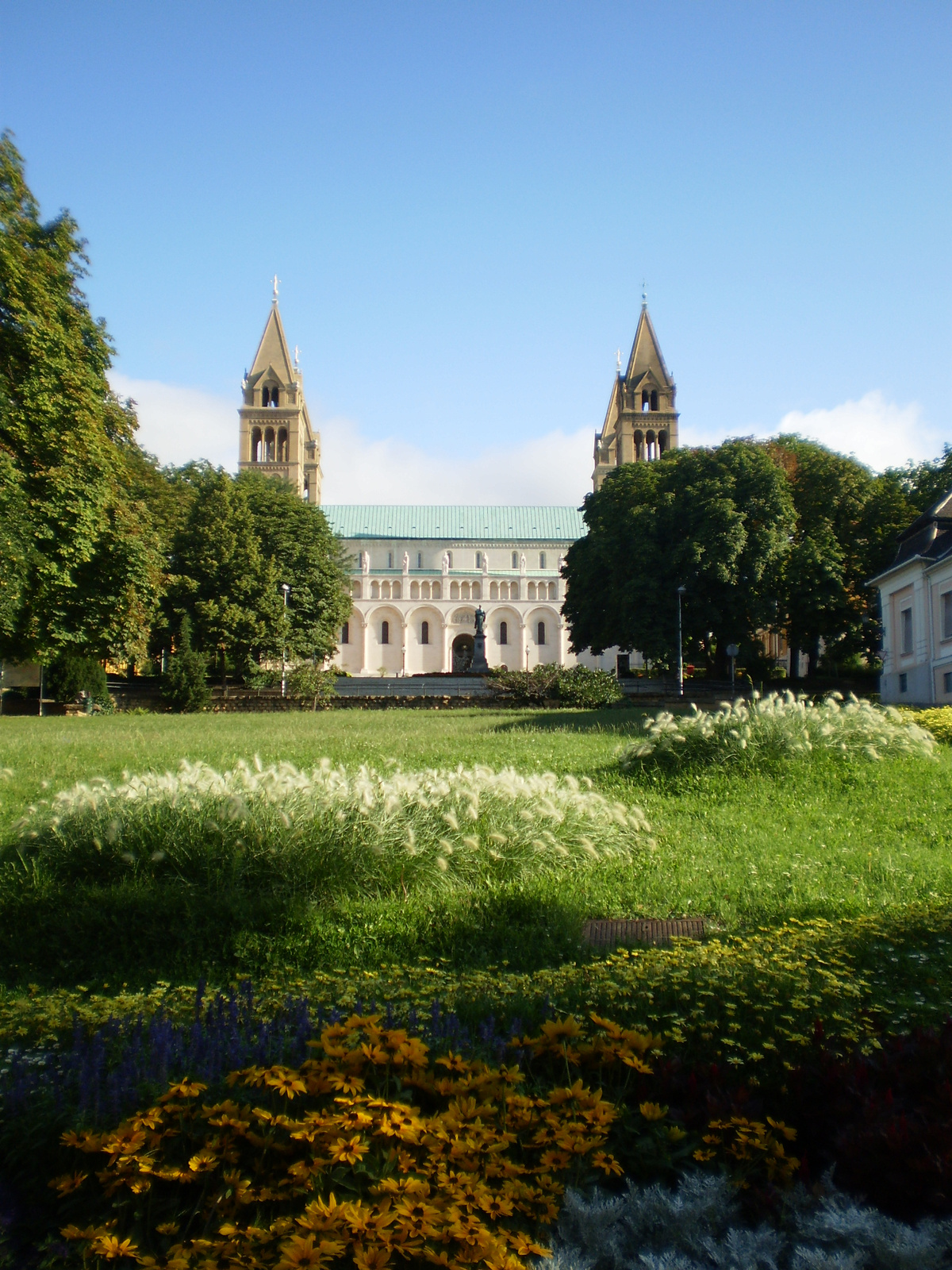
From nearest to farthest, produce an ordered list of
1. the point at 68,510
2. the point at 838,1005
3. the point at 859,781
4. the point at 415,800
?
the point at 838,1005, the point at 415,800, the point at 859,781, the point at 68,510

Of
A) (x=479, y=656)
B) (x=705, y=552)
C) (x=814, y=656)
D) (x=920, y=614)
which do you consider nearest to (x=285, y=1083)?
(x=920, y=614)

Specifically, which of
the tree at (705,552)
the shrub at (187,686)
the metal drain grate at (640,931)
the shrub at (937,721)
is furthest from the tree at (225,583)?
the metal drain grate at (640,931)

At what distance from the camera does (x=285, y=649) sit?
46250 millimetres

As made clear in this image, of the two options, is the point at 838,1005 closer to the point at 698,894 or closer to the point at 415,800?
the point at 698,894

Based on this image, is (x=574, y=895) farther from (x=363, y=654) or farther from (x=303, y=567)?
(x=363, y=654)

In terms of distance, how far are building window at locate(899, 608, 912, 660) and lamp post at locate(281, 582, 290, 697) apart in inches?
900

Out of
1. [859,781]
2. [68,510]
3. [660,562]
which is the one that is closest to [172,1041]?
[859,781]

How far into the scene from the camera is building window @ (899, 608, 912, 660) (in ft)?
101

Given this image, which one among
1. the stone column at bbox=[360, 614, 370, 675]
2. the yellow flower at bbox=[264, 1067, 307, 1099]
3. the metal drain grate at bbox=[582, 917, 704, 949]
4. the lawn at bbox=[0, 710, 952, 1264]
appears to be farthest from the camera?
the stone column at bbox=[360, 614, 370, 675]

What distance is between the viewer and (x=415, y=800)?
7914 mm

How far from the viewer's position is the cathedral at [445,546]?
84188 mm

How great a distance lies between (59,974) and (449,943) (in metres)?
2.42

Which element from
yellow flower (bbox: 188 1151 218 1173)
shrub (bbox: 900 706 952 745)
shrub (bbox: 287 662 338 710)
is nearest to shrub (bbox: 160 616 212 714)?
shrub (bbox: 287 662 338 710)

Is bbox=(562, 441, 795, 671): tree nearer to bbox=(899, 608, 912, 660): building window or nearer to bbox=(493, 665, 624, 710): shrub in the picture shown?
bbox=(493, 665, 624, 710): shrub
